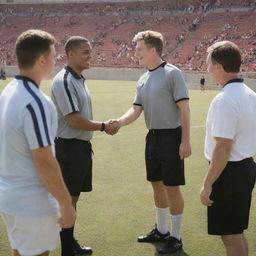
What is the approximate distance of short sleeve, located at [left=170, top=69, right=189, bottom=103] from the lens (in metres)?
4.53

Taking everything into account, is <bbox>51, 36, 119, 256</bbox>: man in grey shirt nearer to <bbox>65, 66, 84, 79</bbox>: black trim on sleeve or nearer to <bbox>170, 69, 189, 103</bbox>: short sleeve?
<bbox>65, 66, 84, 79</bbox>: black trim on sleeve

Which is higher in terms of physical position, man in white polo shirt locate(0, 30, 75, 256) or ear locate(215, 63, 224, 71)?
ear locate(215, 63, 224, 71)

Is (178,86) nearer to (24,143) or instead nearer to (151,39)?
(151,39)

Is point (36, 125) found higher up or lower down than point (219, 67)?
lower down

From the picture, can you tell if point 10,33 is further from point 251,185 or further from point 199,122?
point 251,185

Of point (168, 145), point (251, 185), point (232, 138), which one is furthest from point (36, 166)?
point (168, 145)

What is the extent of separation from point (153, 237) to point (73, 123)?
1739 millimetres

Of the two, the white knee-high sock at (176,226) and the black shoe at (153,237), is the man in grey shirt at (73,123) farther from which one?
the white knee-high sock at (176,226)

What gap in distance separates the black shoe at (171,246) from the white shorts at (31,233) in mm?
1988

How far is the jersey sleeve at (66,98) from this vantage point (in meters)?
4.20

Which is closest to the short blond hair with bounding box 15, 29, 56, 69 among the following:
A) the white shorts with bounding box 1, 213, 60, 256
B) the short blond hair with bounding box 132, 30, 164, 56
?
the white shorts with bounding box 1, 213, 60, 256

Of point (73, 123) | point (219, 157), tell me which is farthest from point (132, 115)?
point (219, 157)

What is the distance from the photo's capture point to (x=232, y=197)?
347 centimetres

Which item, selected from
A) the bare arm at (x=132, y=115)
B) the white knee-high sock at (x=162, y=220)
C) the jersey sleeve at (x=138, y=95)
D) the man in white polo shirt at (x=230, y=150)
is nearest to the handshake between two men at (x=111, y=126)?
the bare arm at (x=132, y=115)
